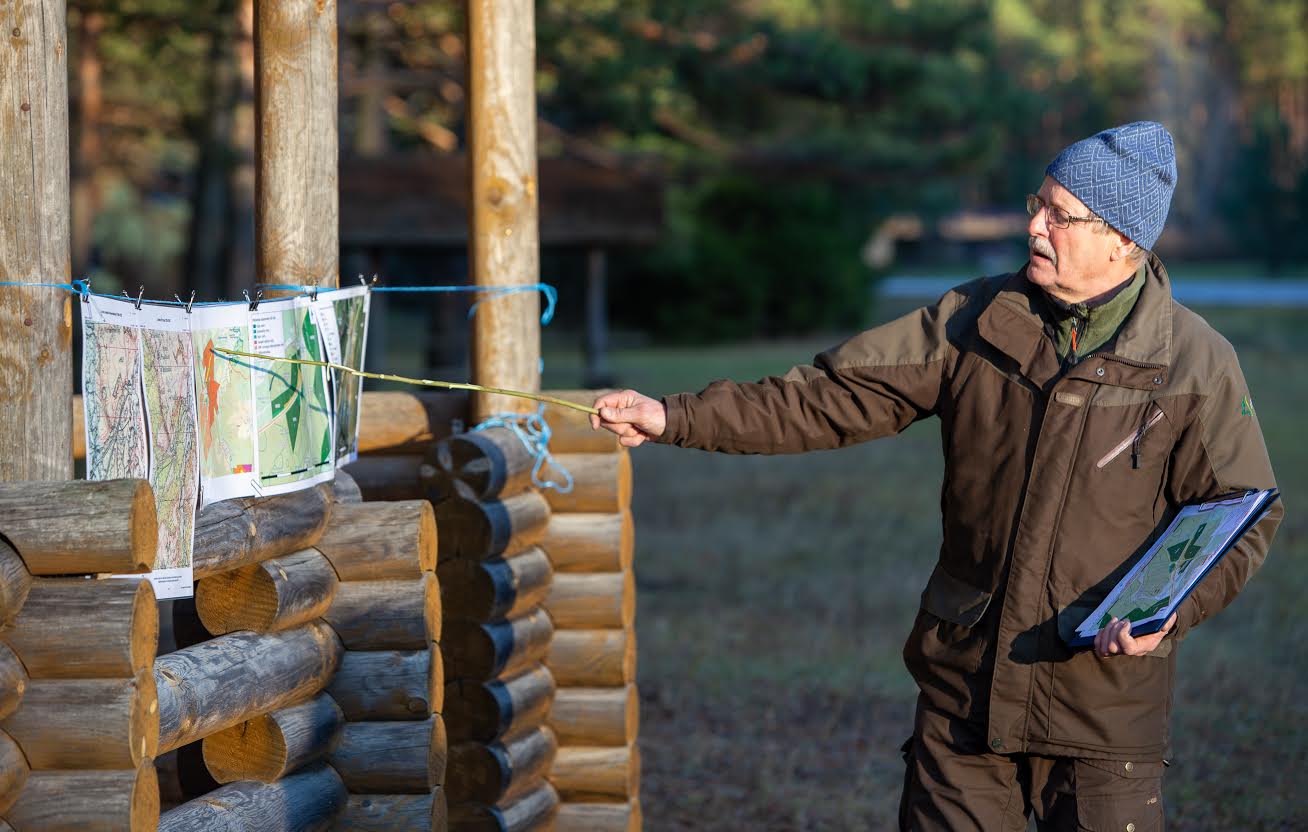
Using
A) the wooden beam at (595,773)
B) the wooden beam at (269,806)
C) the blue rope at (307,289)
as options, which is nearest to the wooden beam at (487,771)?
the wooden beam at (595,773)

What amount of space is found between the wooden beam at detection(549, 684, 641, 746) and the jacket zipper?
2.55 meters

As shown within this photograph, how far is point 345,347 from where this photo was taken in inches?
184

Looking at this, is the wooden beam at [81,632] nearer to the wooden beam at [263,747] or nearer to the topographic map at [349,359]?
the wooden beam at [263,747]

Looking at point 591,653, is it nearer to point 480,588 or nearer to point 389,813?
point 480,588

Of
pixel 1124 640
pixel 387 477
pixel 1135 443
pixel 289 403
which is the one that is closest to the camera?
pixel 1124 640

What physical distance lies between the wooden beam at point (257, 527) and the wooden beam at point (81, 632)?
567 millimetres

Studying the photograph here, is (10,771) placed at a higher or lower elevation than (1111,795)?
higher

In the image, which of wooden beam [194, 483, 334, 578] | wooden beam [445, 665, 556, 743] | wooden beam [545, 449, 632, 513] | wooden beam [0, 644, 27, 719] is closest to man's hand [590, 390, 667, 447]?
wooden beam [194, 483, 334, 578]

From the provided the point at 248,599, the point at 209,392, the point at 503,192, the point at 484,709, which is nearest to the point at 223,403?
the point at 209,392

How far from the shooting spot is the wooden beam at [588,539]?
592 centimetres

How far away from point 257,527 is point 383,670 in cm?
63

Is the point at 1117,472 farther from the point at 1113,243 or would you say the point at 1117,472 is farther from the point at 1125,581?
the point at 1113,243

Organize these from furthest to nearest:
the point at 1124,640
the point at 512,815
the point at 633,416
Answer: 1. the point at 512,815
2. the point at 633,416
3. the point at 1124,640

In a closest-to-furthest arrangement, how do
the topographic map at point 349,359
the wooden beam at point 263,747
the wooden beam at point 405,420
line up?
the wooden beam at point 263,747 → the topographic map at point 349,359 → the wooden beam at point 405,420
